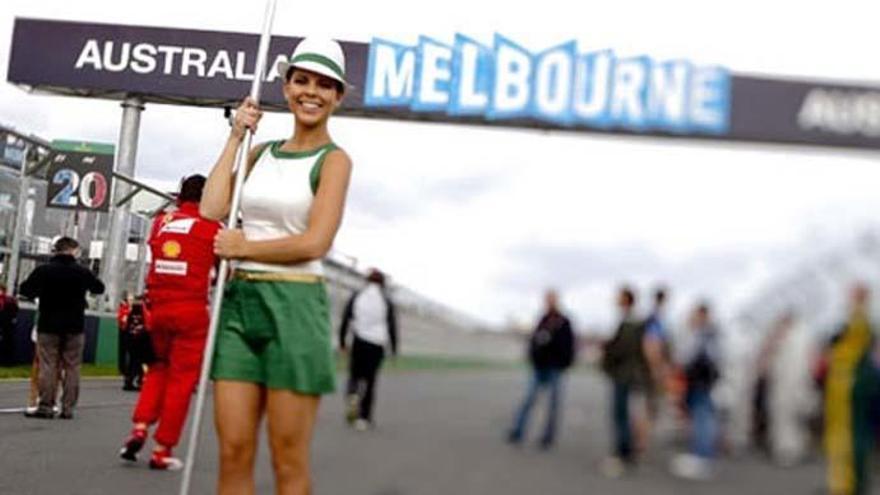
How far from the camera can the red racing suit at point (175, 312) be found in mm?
2348

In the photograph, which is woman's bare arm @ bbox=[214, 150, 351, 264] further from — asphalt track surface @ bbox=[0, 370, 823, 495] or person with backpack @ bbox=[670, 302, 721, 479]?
person with backpack @ bbox=[670, 302, 721, 479]

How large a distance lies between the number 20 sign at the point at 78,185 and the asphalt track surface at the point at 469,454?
376mm

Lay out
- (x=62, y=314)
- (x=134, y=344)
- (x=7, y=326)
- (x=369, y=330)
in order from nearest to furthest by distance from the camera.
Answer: (x=369, y=330), (x=134, y=344), (x=62, y=314), (x=7, y=326)

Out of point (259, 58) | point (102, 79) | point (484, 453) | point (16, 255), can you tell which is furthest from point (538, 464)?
point (16, 255)

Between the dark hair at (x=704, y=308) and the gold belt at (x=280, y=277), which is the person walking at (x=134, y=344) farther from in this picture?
the dark hair at (x=704, y=308)

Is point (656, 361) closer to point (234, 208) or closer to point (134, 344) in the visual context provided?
point (234, 208)

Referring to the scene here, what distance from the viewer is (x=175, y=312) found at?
2.43 m

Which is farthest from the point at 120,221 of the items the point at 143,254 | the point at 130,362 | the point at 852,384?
the point at 852,384

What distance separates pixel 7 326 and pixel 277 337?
45.5 inches

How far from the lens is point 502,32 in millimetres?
2100

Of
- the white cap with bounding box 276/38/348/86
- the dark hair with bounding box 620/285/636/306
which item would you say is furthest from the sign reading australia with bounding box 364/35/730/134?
the dark hair with bounding box 620/285/636/306

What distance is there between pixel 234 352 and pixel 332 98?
1.35ft

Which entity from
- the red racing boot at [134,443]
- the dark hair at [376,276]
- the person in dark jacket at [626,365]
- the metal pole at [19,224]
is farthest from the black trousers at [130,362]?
the person in dark jacket at [626,365]

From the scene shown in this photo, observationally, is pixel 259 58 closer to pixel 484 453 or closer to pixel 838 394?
pixel 484 453
